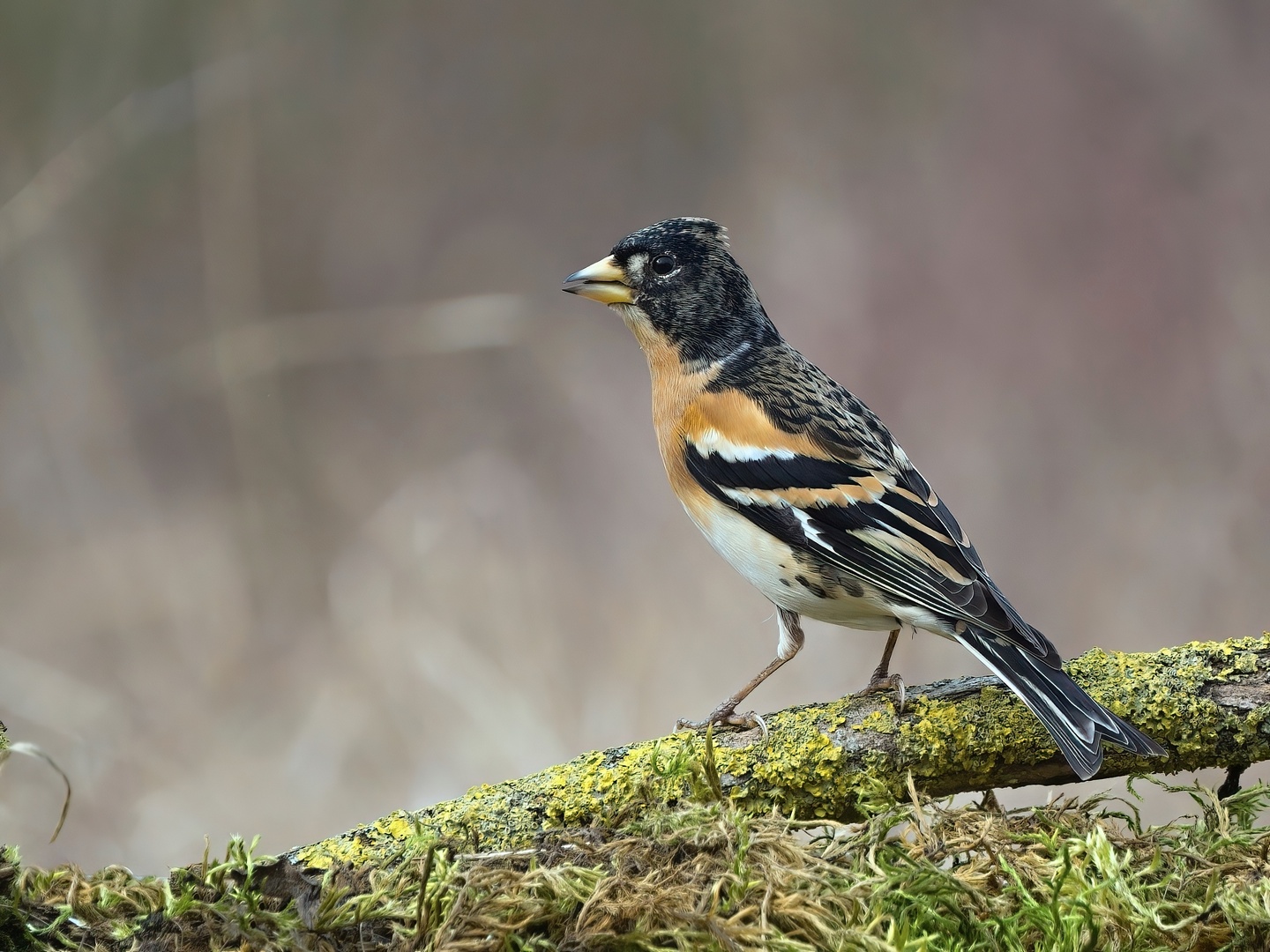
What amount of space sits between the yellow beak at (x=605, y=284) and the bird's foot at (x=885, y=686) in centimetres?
126

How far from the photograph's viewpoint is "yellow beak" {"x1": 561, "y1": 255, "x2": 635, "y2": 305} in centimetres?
293

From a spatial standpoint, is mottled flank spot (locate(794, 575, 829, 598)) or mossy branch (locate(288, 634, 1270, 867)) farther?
mottled flank spot (locate(794, 575, 829, 598))

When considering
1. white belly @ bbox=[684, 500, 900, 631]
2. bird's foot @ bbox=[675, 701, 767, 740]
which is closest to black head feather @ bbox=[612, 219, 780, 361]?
white belly @ bbox=[684, 500, 900, 631]

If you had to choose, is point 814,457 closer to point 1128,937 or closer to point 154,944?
point 1128,937

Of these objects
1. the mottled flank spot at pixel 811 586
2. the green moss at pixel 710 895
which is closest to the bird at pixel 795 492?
the mottled flank spot at pixel 811 586

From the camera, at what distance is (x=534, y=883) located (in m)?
1.36

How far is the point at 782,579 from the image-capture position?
8.19ft

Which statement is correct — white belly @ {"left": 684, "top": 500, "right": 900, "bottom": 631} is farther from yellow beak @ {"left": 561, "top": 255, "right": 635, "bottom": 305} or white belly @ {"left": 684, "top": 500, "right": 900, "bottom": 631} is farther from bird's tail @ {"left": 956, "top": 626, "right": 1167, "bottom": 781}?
yellow beak @ {"left": 561, "top": 255, "right": 635, "bottom": 305}

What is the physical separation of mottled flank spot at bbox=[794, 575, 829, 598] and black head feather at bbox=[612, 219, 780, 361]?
808 mm

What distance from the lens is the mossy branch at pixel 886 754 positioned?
187 centimetres

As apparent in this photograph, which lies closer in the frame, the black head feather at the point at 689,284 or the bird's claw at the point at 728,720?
the bird's claw at the point at 728,720

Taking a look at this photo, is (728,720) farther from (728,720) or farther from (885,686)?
(885,686)

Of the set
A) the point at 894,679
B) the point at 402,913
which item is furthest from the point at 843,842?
the point at 894,679

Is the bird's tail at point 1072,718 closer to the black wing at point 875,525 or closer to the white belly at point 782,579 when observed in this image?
the black wing at point 875,525
